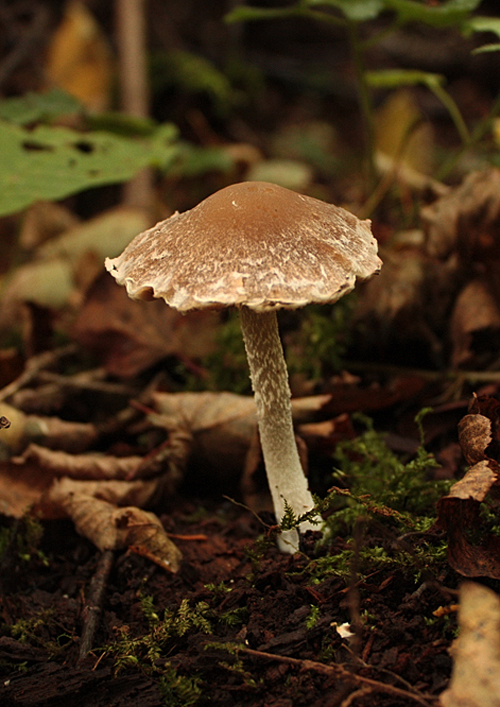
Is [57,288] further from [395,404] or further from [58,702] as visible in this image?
[58,702]

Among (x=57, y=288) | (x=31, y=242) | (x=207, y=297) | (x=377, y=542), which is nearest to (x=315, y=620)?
(x=377, y=542)

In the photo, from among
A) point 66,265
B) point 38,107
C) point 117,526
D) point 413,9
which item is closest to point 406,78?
point 413,9

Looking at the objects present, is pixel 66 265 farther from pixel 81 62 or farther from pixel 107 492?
pixel 81 62

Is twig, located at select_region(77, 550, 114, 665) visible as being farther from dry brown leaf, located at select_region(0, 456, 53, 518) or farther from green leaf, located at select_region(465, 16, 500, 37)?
green leaf, located at select_region(465, 16, 500, 37)

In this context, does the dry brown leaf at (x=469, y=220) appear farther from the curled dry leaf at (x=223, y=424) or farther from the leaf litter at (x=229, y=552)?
the curled dry leaf at (x=223, y=424)

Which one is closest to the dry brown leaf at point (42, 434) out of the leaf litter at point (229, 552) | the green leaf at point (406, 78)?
the leaf litter at point (229, 552)

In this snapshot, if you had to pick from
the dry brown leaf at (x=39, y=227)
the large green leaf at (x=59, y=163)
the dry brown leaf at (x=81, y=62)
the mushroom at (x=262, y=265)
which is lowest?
the dry brown leaf at (x=39, y=227)
